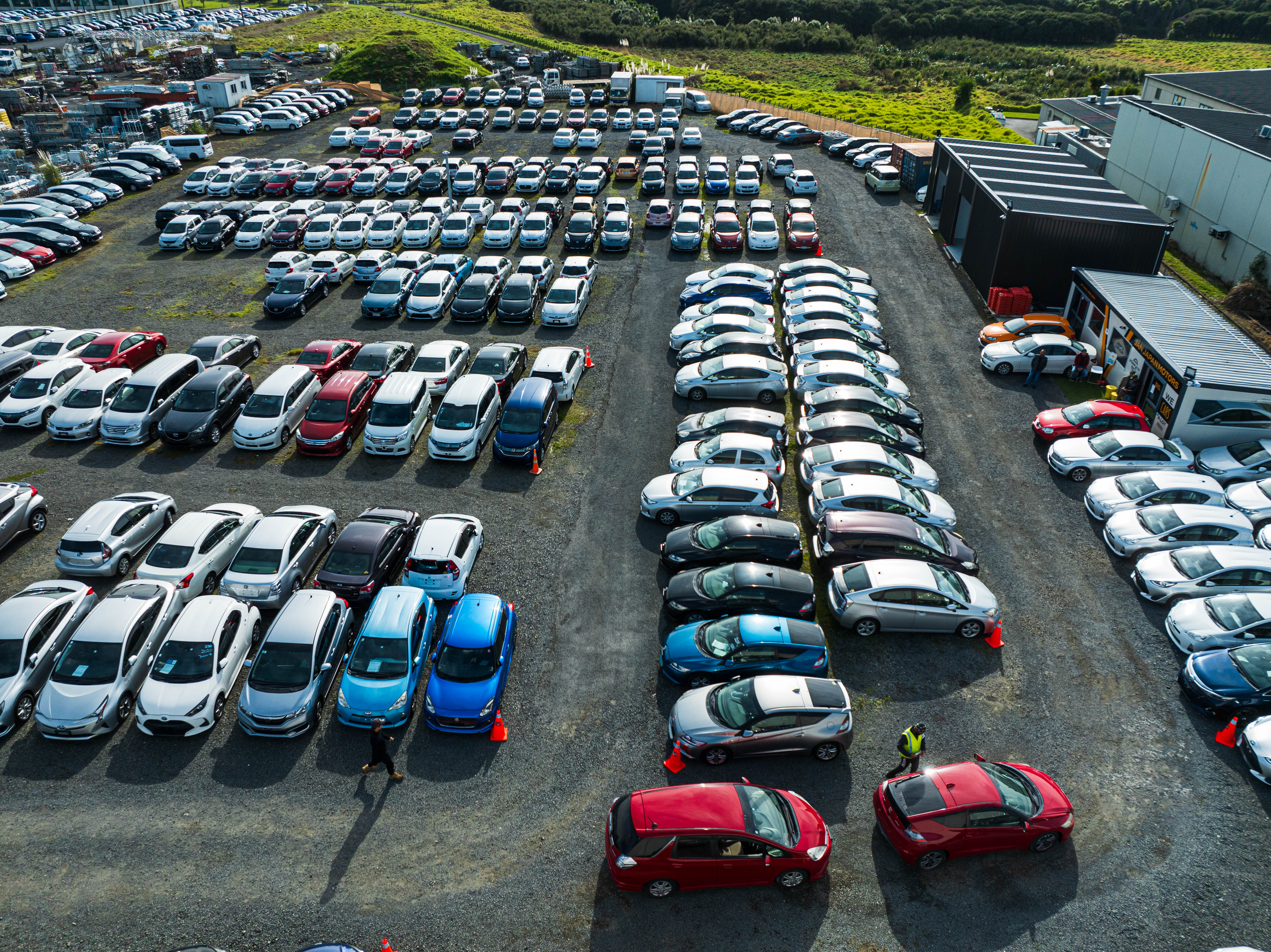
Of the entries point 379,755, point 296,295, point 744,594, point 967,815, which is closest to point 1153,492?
point 744,594

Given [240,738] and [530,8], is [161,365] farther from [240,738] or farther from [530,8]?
[530,8]

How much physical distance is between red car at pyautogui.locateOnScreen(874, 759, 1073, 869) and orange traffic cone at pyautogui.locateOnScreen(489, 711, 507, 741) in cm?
639

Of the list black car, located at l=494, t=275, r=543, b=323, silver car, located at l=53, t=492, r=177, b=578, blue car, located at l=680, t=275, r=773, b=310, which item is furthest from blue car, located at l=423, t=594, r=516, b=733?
blue car, located at l=680, t=275, r=773, b=310

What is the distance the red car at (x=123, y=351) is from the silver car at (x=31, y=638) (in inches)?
464

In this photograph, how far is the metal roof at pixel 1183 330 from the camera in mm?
22016

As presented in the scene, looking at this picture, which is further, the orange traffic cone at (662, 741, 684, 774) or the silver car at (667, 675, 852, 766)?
the orange traffic cone at (662, 741, 684, 774)

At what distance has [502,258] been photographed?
32.3 m

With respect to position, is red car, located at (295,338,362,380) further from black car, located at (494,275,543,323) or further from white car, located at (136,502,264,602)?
white car, located at (136,502,264,602)

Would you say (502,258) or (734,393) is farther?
(502,258)

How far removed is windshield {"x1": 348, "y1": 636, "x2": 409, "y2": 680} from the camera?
567 inches

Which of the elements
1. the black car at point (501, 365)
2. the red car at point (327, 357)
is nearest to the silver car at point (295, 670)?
the black car at point (501, 365)

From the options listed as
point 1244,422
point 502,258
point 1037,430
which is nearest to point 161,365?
point 502,258

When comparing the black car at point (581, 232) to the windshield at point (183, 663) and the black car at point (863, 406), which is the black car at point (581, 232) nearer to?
the black car at point (863, 406)

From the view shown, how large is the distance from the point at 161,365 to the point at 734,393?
17.2 m
